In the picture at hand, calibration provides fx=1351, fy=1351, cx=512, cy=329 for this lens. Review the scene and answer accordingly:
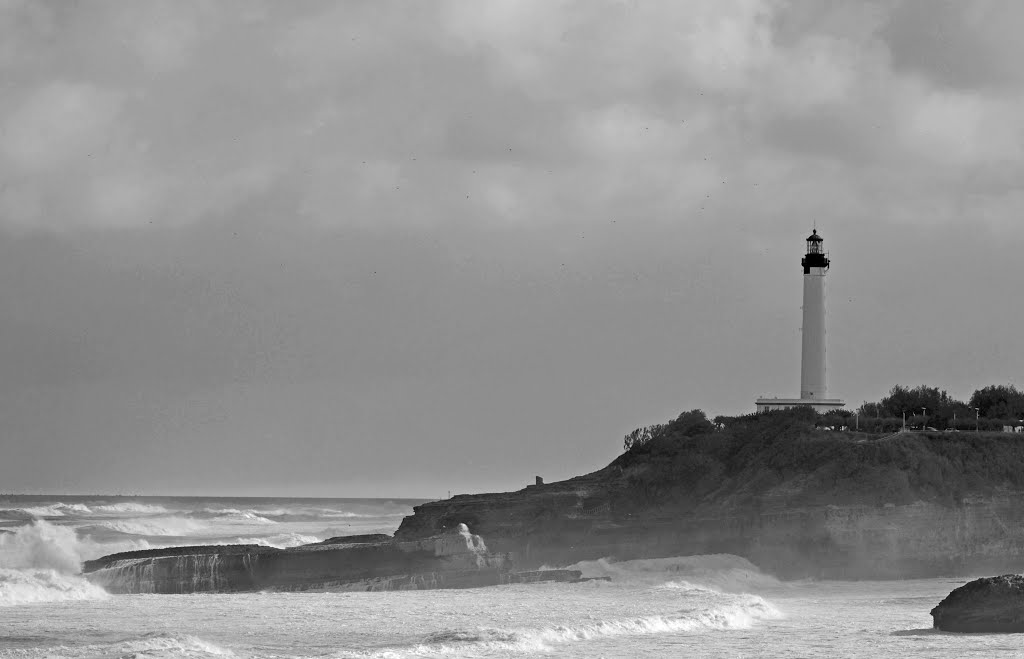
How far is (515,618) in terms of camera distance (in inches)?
1217

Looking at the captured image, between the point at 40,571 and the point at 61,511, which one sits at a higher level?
the point at 61,511

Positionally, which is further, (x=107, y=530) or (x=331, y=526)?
(x=331, y=526)

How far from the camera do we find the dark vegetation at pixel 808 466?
148 ft

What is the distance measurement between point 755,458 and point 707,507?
13.0 feet

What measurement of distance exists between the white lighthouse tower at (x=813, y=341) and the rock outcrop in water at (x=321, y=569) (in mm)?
23394

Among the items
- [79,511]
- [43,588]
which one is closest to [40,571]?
[43,588]

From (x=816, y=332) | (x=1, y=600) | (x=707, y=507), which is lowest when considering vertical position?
(x=1, y=600)

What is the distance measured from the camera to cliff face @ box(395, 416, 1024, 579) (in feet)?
144

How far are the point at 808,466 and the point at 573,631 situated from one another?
21099 mm

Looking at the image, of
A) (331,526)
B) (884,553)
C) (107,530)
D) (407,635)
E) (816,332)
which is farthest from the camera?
(331,526)

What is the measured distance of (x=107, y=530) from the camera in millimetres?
76812

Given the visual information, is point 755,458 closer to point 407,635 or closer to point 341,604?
point 341,604

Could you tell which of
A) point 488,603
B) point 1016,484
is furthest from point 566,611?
point 1016,484

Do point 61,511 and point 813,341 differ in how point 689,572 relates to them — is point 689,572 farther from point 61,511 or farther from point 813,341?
point 61,511
